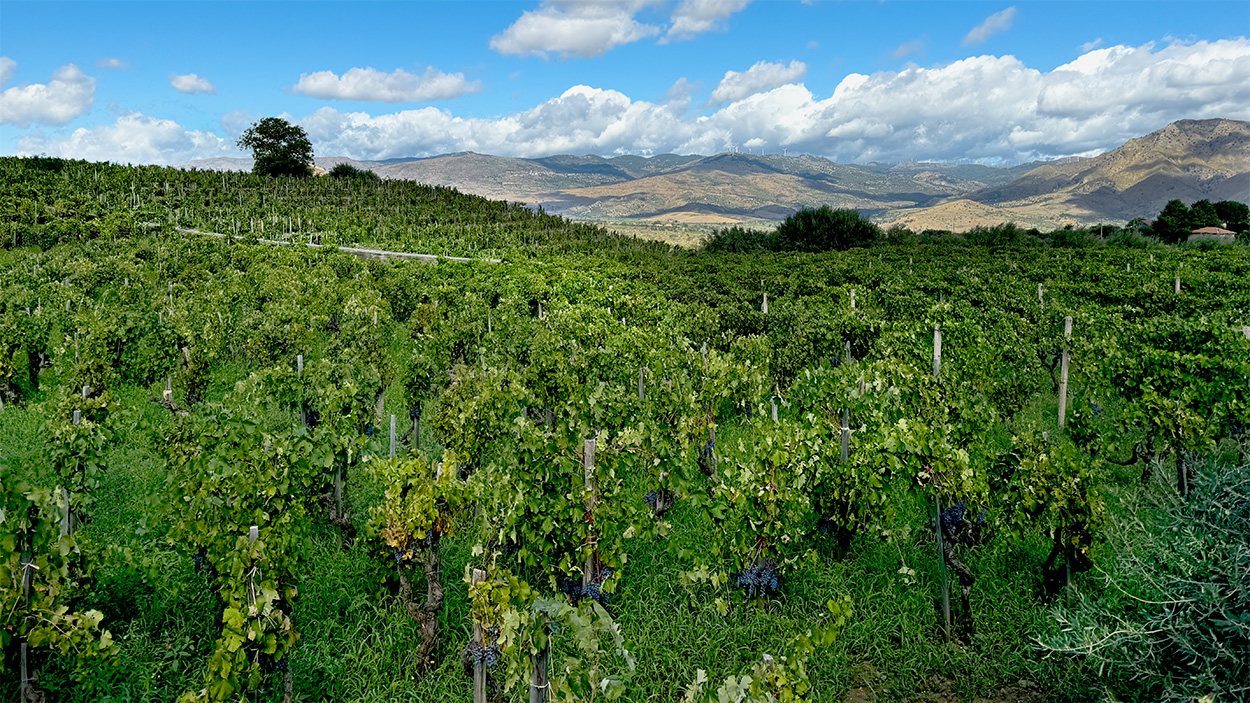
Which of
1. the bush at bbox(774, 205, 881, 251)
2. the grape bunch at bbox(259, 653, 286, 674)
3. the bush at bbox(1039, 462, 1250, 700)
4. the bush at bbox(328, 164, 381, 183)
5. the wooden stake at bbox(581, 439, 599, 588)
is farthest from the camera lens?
the bush at bbox(328, 164, 381, 183)

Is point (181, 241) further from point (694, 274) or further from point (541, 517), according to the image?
point (541, 517)

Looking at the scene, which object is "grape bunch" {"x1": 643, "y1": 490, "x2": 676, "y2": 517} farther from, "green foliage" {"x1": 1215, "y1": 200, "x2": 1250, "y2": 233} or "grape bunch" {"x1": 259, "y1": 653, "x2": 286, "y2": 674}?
"green foliage" {"x1": 1215, "y1": 200, "x2": 1250, "y2": 233}

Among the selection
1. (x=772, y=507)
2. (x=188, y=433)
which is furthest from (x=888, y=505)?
(x=188, y=433)

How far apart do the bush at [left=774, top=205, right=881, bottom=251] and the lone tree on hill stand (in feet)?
201

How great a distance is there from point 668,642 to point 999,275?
26.6 meters

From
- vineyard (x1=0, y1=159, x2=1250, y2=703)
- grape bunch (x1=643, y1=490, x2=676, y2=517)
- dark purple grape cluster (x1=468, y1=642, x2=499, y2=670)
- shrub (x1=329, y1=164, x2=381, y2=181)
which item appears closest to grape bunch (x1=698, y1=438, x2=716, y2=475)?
vineyard (x1=0, y1=159, x2=1250, y2=703)

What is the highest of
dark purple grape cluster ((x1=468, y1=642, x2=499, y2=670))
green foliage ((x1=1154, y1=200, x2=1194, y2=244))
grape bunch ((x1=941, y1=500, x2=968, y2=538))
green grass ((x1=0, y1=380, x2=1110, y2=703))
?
green foliage ((x1=1154, y1=200, x2=1194, y2=244))

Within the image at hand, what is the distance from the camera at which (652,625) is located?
6.50 m

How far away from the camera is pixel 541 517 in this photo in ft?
19.8

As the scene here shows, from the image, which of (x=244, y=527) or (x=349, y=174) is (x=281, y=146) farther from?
(x=244, y=527)

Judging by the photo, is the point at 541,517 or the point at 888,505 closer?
the point at 541,517

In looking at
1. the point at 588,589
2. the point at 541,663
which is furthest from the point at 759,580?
the point at 541,663

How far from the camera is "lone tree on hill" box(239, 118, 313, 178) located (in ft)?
257

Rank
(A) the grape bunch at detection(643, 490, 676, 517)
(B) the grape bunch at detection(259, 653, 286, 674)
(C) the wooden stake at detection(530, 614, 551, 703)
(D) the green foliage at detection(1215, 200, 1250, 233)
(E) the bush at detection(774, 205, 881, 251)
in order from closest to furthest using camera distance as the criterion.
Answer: (C) the wooden stake at detection(530, 614, 551, 703) < (B) the grape bunch at detection(259, 653, 286, 674) < (A) the grape bunch at detection(643, 490, 676, 517) < (E) the bush at detection(774, 205, 881, 251) < (D) the green foliage at detection(1215, 200, 1250, 233)
